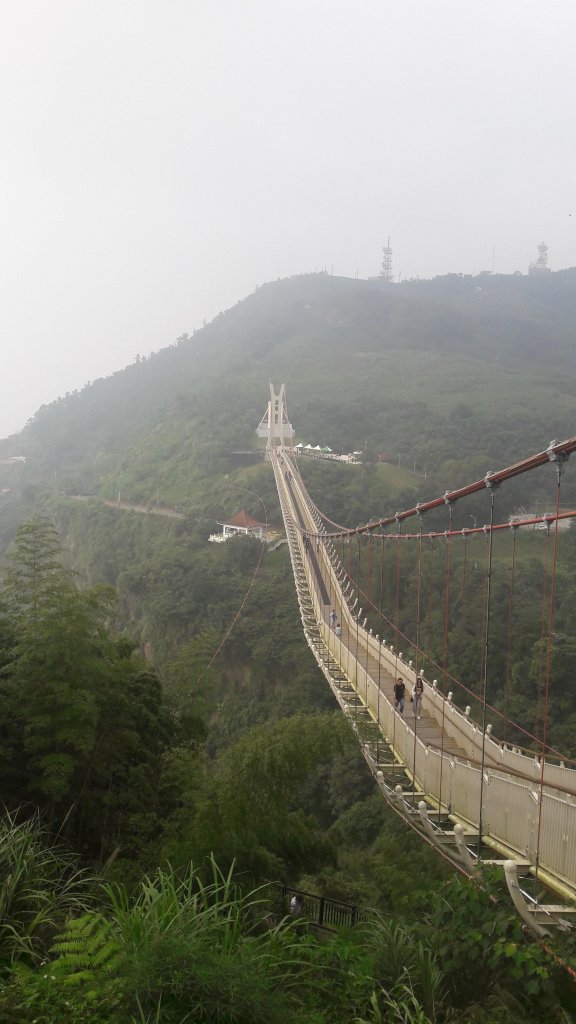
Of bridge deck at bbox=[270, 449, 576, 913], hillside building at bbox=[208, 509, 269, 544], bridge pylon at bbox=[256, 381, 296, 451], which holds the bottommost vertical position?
bridge deck at bbox=[270, 449, 576, 913]

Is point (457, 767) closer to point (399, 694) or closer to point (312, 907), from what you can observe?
point (312, 907)

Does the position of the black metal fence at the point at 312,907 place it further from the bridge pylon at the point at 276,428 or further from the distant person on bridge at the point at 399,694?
the bridge pylon at the point at 276,428

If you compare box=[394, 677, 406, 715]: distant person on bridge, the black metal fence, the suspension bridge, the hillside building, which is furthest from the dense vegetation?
the hillside building

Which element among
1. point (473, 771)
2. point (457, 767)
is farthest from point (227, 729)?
point (473, 771)

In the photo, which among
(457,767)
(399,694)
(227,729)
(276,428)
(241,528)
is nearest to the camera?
(457,767)

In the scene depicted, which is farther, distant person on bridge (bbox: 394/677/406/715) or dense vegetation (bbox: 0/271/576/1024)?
distant person on bridge (bbox: 394/677/406/715)

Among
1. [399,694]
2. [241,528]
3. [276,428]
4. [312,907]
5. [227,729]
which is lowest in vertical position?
[227,729]

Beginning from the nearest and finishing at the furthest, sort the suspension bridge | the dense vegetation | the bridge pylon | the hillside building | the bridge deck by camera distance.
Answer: the dense vegetation
the suspension bridge
the bridge deck
the hillside building
the bridge pylon

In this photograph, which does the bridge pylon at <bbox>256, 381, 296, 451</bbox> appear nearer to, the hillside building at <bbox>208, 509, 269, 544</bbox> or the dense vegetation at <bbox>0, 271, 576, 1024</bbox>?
the dense vegetation at <bbox>0, 271, 576, 1024</bbox>

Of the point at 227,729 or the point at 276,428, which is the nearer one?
the point at 227,729
